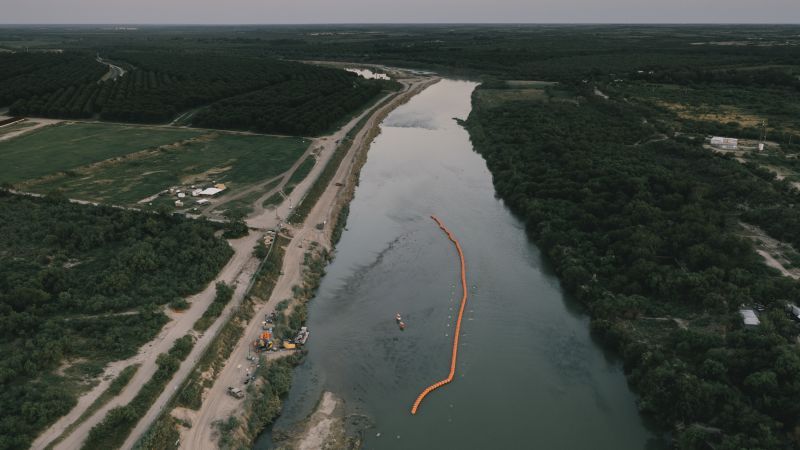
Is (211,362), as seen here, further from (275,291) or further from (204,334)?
(275,291)

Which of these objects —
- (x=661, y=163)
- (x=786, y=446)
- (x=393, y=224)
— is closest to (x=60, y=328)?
(x=393, y=224)

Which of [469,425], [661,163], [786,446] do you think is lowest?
[469,425]

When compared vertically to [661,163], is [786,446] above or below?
below

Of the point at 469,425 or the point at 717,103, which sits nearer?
the point at 469,425

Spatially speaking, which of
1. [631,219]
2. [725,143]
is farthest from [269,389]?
[725,143]

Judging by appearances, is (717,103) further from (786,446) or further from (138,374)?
(138,374)

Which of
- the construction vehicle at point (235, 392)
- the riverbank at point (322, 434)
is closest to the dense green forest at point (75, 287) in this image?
the construction vehicle at point (235, 392)

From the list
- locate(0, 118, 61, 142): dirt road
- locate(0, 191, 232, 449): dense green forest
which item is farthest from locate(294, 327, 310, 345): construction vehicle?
locate(0, 118, 61, 142): dirt road

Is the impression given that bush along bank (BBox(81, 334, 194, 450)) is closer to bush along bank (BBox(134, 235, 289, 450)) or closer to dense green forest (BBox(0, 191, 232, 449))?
bush along bank (BBox(134, 235, 289, 450))
